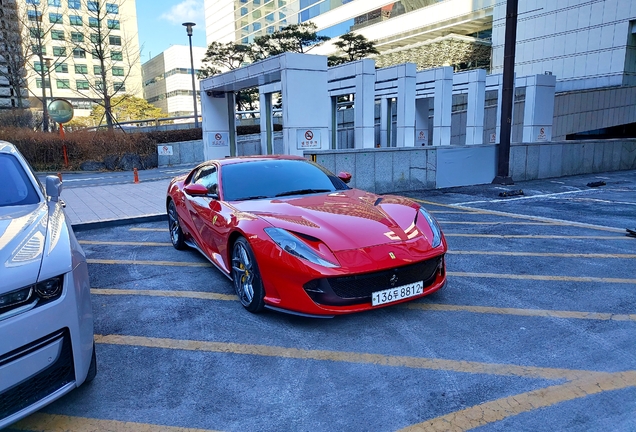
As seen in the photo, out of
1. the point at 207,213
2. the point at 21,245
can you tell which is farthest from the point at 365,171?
the point at 21,245

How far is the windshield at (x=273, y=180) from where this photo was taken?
4.68m

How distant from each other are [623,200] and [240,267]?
972 cm

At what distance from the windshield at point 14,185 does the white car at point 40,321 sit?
903 millimetres

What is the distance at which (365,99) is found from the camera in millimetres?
14883

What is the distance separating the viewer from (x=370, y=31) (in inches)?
1697

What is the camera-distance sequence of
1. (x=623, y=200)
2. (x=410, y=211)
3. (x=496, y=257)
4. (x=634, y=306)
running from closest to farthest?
→ 1. (x=634, y=306)
2. (x=410, y=211)
3. (x=496, y=257)
4. (x=623, y=200)

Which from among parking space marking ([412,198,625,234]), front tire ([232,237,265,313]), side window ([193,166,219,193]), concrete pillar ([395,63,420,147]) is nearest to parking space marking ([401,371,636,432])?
front tire ([232,237,265,313])

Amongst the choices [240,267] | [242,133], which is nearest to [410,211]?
[240,267]

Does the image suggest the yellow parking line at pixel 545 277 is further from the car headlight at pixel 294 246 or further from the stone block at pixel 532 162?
the stone block at pixel 532 162

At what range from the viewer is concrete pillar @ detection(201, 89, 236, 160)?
14680 millimetres

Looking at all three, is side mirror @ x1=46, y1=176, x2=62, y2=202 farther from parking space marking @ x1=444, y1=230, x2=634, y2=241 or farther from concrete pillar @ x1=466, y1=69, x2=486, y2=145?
concrete pillar @ x1=466, y1=69, x2=486, y2=145

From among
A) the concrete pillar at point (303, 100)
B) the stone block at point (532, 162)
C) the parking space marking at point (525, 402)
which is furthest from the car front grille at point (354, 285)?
the stone block at point (532, 162)

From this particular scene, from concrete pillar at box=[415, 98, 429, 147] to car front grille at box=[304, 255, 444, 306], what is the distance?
2086 centimetres

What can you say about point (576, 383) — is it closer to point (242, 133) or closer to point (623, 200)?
point (623, 200)
